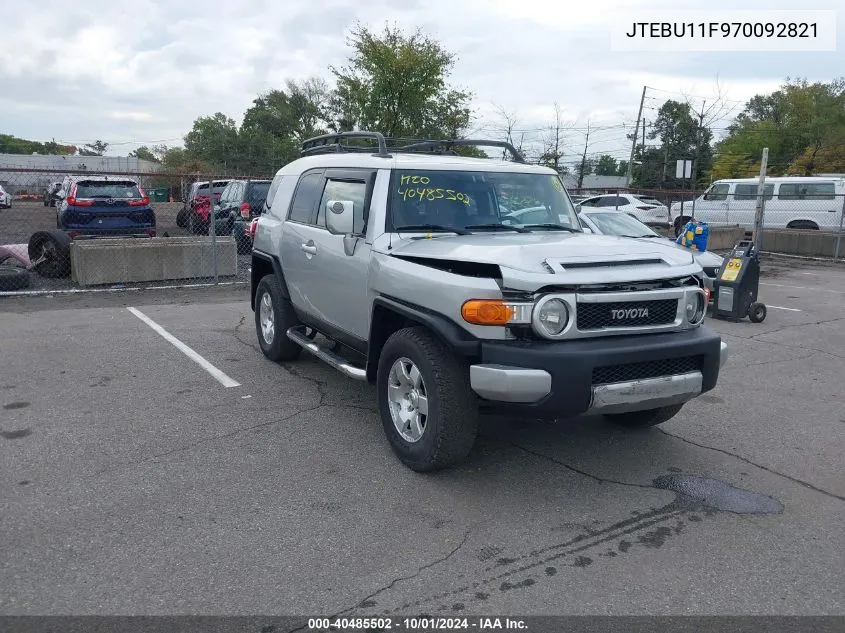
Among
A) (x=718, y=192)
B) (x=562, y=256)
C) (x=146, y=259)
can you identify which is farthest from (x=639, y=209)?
(x=562, y=256)

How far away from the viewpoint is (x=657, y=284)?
4309 millimetres

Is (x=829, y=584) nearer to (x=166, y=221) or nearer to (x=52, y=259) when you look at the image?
(x=52, y=259)

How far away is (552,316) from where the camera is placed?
13.1 feet

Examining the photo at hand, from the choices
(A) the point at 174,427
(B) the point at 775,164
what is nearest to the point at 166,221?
(A) the point at 174,427

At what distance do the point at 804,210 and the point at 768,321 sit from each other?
13.3 metres

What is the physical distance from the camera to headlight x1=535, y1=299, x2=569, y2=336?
398 centimetres

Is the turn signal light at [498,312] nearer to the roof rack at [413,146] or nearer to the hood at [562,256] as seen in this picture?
the hood at [562,256]

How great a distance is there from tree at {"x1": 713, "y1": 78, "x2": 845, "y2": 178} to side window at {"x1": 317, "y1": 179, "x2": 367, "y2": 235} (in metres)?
39.8

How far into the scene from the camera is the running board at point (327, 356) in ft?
17.0

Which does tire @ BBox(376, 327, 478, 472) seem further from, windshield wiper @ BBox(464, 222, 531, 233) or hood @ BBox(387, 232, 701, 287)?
windshield wiper @ BBox(464, 222, 531, 233)

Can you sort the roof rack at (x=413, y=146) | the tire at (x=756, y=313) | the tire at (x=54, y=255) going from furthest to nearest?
1. the tire at (x=54, y=255)
2. the tire at (x=756, y=313)
3. the roof rack at (x=413, y=146)

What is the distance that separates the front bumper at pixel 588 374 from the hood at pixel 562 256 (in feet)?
1.21

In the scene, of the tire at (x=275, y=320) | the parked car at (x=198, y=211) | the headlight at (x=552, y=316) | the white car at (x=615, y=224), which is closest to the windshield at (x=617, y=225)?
the white car at (x=615, y=224)

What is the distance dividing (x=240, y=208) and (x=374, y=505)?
12.3 metres
